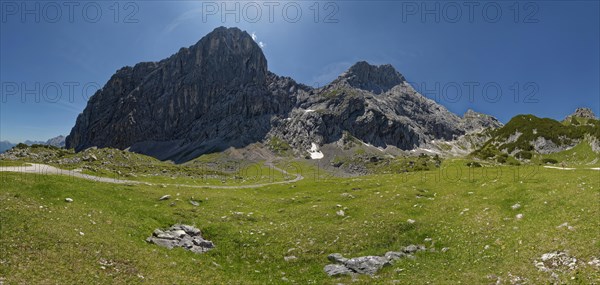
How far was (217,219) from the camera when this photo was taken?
30.3m

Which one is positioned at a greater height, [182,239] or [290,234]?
[182,239]

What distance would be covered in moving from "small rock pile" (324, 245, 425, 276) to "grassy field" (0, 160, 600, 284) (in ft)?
1.98

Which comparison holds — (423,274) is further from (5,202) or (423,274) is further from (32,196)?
(32,196)

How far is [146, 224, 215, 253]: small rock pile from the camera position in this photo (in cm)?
2416

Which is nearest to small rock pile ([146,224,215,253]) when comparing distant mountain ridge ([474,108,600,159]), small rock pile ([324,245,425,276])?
small rock pile ([324,245,425,276])

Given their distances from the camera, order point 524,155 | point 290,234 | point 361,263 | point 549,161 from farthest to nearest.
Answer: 1. point 524,155
2. point 549,161
3. point 290,234
4. point 361,263

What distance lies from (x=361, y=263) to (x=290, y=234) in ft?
24.5

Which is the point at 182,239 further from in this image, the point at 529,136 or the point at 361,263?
the point at 529,136

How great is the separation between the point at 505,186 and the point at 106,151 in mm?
140257

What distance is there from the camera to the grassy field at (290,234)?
59.1 ft

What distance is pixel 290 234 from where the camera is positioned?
88.5 ft

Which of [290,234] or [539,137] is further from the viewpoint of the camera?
[539,137]

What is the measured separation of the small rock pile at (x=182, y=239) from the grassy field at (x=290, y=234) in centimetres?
91

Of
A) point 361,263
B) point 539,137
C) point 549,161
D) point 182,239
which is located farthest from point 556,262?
point 539,137
